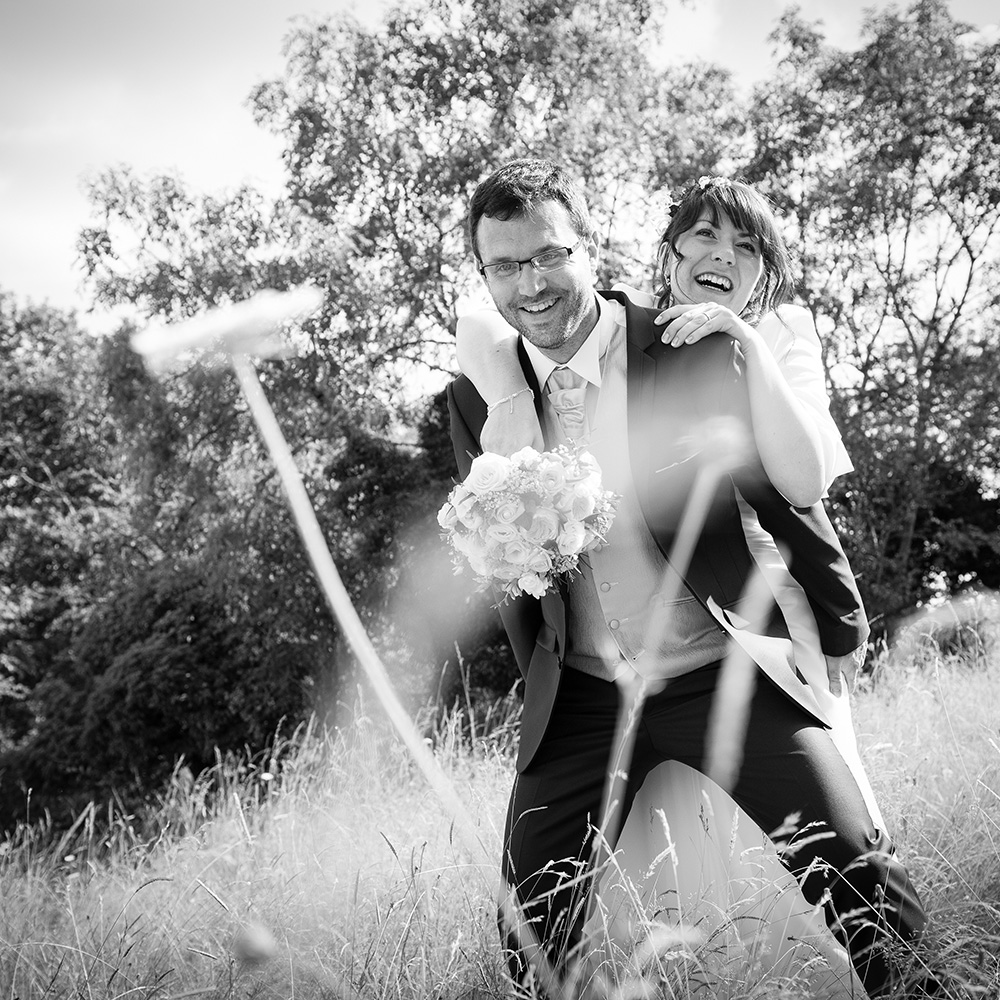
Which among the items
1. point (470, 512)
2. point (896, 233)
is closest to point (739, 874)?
point (470, 512)

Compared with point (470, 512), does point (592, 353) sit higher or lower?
higher

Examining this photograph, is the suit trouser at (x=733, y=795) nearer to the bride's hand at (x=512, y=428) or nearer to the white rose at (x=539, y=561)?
the white rose at (x=539, y=561)

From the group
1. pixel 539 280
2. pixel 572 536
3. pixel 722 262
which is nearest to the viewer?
pixel 572 536

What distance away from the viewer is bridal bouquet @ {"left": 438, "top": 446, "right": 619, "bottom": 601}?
2.26 meters

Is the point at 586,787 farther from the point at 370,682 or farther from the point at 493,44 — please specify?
the point at 493,44

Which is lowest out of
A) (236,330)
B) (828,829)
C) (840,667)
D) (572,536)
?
(828,829)

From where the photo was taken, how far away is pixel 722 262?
127 inches

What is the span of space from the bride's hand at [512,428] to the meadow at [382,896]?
972 mm

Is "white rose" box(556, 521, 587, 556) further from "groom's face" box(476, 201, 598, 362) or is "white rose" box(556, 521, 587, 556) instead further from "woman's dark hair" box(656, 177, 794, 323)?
"woman's dark hair" box(656, 177, 794, 323)

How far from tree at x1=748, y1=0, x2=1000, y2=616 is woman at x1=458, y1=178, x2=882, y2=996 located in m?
11.8

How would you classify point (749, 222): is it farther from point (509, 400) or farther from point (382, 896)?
point (382, 896)

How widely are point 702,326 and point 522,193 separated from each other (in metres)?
0.64

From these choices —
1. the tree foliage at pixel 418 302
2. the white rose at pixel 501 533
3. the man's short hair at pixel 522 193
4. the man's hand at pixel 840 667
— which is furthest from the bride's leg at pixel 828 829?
the tree foliage at pixel 418 302

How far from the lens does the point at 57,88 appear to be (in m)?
7.36
